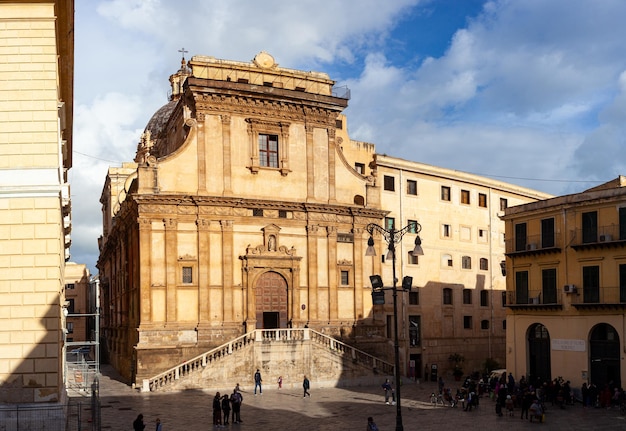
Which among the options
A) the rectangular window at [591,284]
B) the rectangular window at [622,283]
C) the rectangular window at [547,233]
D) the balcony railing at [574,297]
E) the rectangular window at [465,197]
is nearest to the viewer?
the rectangular window at [622,283]

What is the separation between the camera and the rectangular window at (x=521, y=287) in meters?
41.3

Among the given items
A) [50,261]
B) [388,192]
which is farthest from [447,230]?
[50,261]

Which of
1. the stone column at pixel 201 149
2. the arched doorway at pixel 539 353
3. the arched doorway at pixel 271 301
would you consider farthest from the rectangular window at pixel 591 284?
the stone column at pixel 201 149

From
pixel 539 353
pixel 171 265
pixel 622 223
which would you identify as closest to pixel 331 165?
pixel 171 265

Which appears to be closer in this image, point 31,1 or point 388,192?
point 31,1

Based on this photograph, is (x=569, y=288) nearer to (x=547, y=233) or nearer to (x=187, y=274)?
(x=547, y=233)

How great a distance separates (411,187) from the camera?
5562cm

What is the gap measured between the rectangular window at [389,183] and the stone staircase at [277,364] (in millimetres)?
14456

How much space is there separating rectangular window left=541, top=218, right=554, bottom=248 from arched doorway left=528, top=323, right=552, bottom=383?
4.53m

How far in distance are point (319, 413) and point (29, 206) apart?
1878cm

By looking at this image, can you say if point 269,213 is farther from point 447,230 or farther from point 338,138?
point 447,230

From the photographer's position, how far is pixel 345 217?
48.5 meters

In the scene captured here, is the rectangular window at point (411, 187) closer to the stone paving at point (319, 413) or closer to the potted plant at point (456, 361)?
the potted plant at point (456, 361)

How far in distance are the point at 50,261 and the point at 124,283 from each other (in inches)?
1320
